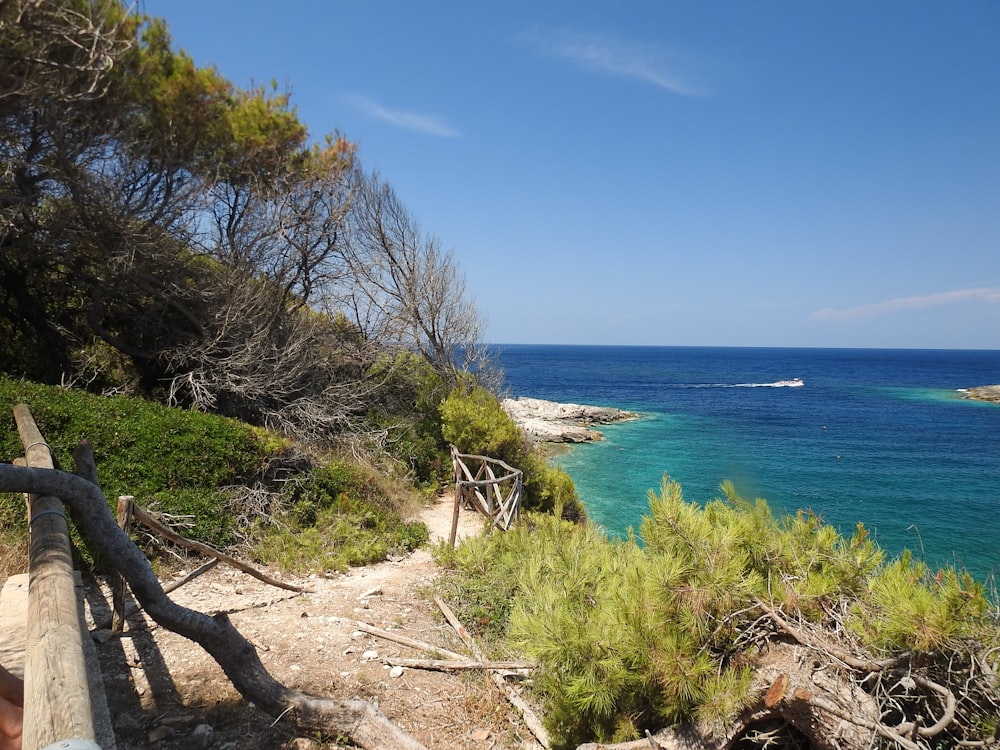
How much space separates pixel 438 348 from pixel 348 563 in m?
9.43

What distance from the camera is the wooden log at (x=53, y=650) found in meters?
1.56

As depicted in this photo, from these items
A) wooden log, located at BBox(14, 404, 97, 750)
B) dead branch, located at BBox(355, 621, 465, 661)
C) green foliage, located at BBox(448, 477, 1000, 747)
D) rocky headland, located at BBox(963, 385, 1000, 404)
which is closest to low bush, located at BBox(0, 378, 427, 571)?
dead branch, located at BBox(355, 621, 465, 661)

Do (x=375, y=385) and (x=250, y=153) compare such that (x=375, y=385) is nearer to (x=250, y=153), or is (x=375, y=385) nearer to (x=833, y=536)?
(x=250, y=153)

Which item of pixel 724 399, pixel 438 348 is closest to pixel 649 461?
pixel 438 348

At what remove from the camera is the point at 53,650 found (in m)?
1.88

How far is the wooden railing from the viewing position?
895 centimetres

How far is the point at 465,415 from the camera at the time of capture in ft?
44.1

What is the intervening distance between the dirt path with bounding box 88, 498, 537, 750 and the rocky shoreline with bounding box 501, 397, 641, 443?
2048cm

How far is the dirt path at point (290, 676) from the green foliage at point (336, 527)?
741mm

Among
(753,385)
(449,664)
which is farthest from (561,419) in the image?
(753,385)

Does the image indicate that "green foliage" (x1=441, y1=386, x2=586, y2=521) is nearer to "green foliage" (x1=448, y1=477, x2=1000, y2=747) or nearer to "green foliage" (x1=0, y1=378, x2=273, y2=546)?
"green foliage" (x1=0, y1=378, x2=273, y2=546)

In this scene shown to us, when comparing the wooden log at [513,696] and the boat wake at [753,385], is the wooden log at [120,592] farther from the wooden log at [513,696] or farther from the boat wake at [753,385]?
the boat wake at [753,385]

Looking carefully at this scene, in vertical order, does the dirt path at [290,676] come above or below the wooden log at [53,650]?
below

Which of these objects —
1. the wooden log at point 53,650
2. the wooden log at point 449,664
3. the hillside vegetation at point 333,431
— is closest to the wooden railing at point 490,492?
the hillside vegetation at point 333,431
